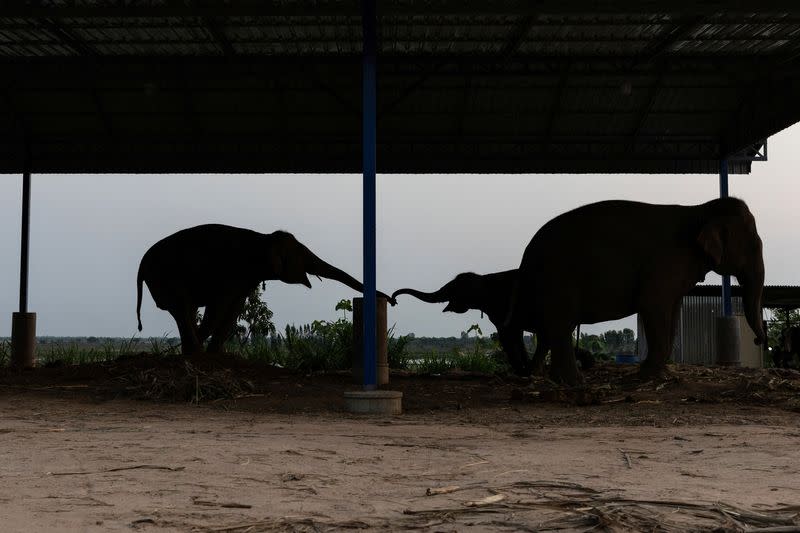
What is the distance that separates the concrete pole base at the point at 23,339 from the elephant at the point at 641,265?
10.7 m

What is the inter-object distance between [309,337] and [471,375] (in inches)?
175

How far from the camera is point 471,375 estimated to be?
1554cm

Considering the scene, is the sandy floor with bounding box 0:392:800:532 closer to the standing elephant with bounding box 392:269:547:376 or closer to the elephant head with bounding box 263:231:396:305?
the standing elephant with bounding box 392:269:547:376

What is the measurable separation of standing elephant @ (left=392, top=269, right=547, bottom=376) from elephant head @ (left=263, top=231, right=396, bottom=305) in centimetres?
97

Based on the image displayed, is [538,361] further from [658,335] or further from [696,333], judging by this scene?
[696,333]

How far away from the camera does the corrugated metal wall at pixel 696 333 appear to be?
23875 mm

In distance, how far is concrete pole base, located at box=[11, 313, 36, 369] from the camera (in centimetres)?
1861

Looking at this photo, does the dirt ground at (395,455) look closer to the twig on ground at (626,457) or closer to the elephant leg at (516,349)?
the twig on ground at (626,457)

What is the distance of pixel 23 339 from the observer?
18703 mm
